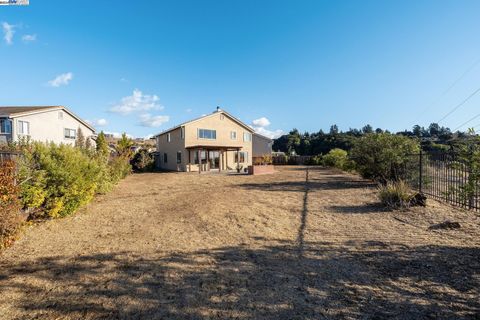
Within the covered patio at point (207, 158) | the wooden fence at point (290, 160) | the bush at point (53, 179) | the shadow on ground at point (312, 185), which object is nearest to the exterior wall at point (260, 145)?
the wooden fence at point (290, 160)

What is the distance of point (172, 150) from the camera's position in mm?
30781

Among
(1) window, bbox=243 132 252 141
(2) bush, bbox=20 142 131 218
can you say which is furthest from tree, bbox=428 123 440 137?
(2) bush, bbox=20 142 131 218

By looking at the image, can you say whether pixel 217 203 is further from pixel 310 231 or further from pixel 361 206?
pixel 361 206

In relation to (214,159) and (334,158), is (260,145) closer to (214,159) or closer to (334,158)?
(334,158)

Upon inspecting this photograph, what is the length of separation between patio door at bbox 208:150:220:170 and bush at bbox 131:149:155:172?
7.84 metres

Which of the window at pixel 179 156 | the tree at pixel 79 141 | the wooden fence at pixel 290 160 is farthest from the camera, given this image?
the wooden fence at pixel 290 160

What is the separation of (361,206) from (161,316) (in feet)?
26.6

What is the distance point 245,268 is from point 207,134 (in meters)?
26.7

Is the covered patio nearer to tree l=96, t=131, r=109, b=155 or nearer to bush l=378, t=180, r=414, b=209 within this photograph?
tree l=96, t=131, r=109, b=155

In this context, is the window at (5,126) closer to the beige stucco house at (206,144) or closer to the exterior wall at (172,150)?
the beige stucco house at (206,144)

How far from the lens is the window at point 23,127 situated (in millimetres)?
25797

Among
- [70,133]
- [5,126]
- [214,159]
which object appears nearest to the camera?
[5,126]

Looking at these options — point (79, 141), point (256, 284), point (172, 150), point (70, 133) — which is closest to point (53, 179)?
point (256, 284)

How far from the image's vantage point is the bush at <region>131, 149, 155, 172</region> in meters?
29.2
